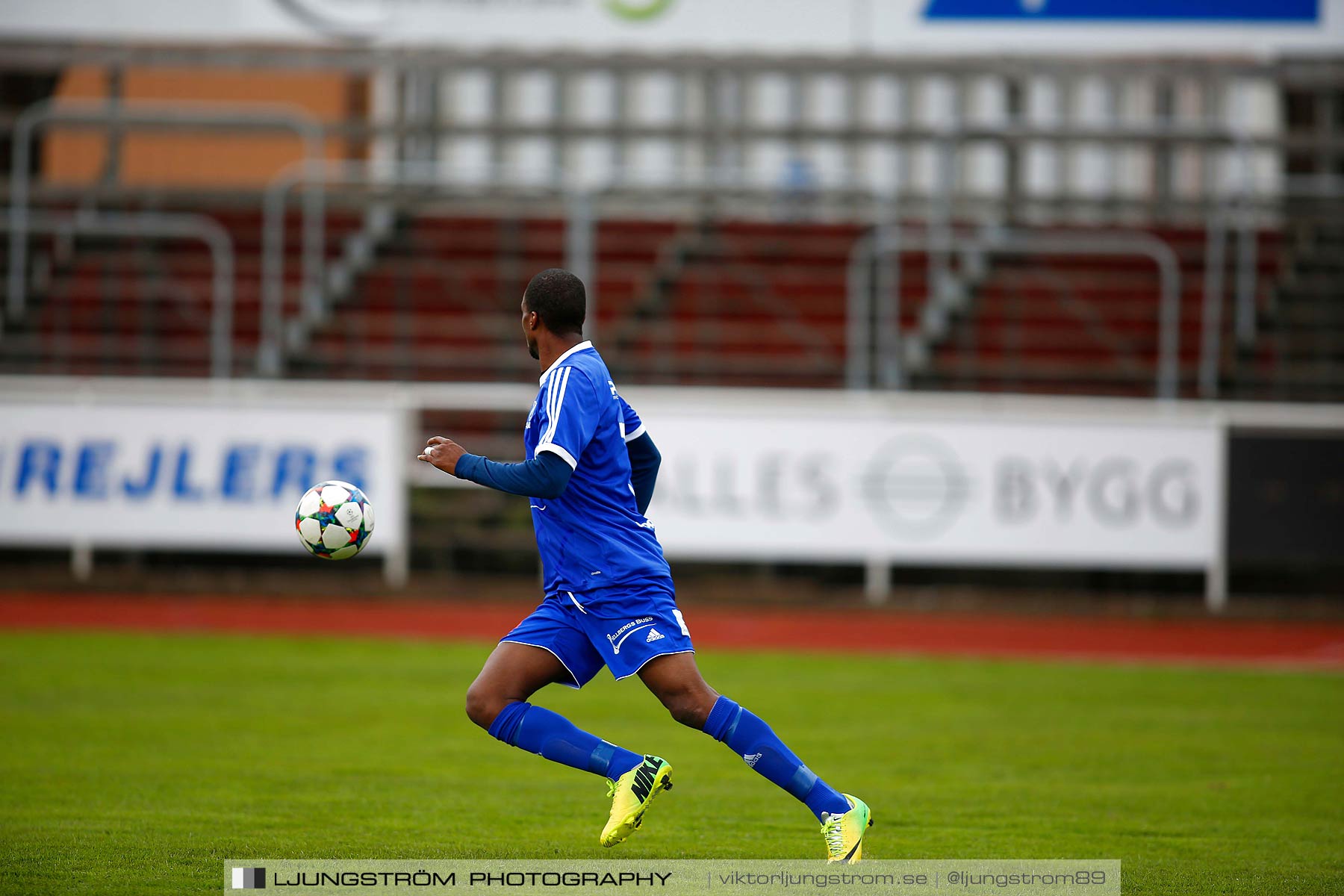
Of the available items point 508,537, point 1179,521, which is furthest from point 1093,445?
point 508,537

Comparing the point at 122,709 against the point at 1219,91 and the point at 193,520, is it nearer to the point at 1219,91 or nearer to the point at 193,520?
the point at 193,520

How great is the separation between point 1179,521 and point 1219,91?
33.4 feet

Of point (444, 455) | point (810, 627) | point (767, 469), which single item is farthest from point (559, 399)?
point (767, 469)

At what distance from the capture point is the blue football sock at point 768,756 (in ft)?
18.8

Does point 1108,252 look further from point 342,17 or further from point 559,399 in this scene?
point 559,399

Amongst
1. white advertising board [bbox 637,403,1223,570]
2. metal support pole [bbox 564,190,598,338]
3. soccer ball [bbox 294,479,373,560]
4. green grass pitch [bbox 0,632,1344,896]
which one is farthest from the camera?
metal support pole [bbox 564,190,598,338]

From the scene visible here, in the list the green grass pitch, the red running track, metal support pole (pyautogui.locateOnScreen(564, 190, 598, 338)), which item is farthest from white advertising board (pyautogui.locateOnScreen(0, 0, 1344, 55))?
the green grass pitch

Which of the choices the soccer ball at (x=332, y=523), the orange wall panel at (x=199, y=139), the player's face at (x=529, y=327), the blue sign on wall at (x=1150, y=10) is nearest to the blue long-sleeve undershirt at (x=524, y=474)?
the player's face at (x=529, y=327)

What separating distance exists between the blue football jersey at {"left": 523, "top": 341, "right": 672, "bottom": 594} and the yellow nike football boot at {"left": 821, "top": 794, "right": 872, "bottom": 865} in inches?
42.1

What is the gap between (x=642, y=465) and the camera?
6141 millimetres

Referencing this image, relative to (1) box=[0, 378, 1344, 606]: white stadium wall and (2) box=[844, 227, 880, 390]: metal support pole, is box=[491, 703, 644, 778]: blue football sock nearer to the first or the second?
(1) box=[0, 378, 1344, 606]: white stadium wall

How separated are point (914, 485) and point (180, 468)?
24.3 feet

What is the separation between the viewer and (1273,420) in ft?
51.2

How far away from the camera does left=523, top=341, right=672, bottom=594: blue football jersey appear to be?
5.66 meters
